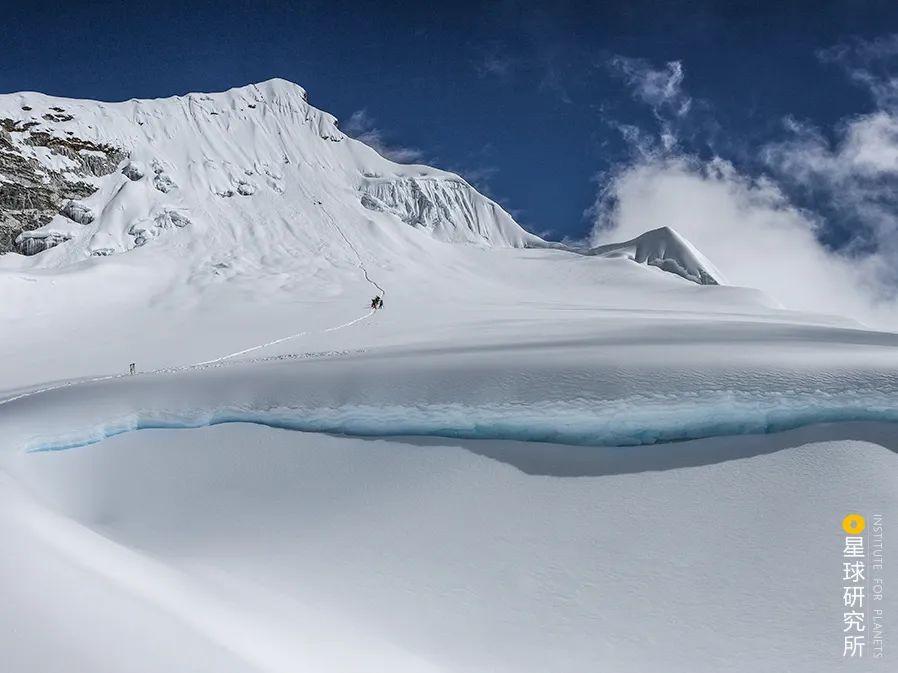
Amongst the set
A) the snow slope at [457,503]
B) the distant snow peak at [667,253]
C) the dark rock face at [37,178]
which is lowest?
the snow slope at [457,503]

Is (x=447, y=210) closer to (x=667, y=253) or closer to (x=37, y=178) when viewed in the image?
(x=667, y=253)

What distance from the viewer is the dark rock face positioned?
40.7 m

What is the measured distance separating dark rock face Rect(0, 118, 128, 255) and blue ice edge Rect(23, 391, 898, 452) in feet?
130

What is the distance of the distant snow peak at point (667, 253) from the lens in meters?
43.3

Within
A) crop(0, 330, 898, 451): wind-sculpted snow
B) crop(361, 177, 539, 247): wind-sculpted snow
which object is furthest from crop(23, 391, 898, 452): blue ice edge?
crop(361, 177, 539, 247): wind-sculpted snow

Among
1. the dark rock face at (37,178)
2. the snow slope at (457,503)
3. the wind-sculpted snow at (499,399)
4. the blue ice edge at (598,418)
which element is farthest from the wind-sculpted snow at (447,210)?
the blue ice edge at (598,418)

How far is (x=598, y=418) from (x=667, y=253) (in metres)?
40.9

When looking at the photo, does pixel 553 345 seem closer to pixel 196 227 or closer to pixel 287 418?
pixel 287 418

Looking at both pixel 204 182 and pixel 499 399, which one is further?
pixel 204 182

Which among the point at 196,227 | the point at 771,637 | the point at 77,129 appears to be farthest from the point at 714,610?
the point at 77,129

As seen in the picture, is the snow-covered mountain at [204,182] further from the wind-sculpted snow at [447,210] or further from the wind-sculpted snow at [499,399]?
the wind-sculpted snow at [499,399]

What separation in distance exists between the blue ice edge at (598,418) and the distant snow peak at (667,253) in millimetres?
37949

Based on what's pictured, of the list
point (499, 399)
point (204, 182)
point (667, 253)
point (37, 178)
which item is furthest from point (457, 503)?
point (37, 178)

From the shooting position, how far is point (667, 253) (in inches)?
1769
